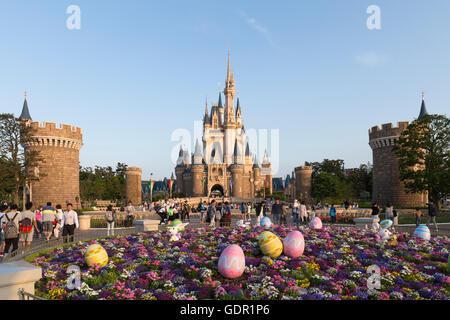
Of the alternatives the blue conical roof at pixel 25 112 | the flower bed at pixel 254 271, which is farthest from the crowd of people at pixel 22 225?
the blue conical roof at pixel 25 112

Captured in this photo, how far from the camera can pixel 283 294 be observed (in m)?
7.30

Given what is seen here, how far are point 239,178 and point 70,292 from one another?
312 feet

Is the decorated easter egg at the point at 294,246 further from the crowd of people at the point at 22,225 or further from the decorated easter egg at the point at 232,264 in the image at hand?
the crowd of people at the point at 22,225

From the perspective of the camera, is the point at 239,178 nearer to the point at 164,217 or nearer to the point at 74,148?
the point at 74,148

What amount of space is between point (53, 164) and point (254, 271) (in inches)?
1313

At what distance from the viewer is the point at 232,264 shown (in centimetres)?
812

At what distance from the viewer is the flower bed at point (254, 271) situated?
292 inches

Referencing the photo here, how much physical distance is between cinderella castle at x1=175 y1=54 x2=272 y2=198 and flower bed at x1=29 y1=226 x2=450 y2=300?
80.9 metres

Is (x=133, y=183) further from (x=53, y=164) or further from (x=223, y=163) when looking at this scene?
(x=223, y=163)

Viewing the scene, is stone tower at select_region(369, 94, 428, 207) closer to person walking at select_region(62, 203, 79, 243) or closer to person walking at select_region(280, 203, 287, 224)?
person walking at select_region(280, 203, 287, 224)

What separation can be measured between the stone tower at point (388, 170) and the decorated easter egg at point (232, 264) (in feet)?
124

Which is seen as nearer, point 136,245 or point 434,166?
point 136,245

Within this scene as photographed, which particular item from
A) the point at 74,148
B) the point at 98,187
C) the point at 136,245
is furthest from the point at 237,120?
the point at 136,245

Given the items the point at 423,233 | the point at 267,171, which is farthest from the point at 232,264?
the point at 267,171
